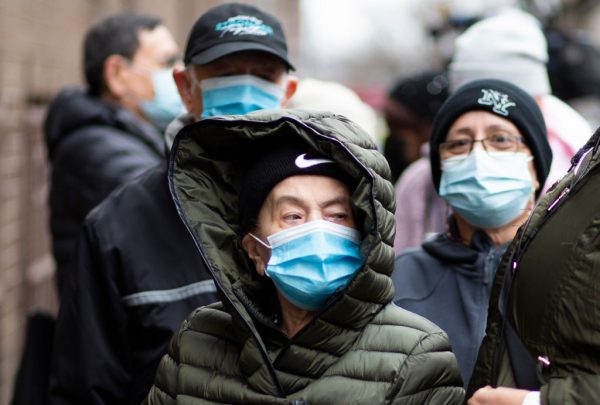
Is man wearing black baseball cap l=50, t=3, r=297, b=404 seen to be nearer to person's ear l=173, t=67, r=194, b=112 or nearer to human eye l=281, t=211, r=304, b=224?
person's ear l=173, t=67, r=194, b=112

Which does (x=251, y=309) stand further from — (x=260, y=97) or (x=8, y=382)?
(x=8, y=382)

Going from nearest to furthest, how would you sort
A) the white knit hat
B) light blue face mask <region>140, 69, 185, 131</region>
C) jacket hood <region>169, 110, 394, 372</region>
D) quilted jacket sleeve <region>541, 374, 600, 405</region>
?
1. quilted jacket sleeve <region>541, 374, 600, 405</region>
2. jacket hood <region>169, 110, 394, 372</region>
3. the white knit hat
4. light blue face mask <region>140, 69, 185, 131</region>

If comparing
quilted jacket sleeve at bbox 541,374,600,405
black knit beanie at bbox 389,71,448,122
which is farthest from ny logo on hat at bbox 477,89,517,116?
black knit beanie at bbox 389,71,448,122

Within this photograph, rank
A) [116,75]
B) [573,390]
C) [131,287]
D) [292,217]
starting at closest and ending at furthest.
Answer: [573,390] → [292,217] → [131,287] → [116,75]

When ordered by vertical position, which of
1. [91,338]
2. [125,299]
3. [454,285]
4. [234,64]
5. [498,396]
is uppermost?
[234,64]

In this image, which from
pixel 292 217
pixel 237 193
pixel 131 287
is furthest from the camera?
pixel 131 287

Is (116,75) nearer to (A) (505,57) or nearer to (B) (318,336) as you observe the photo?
(A) (505,57)

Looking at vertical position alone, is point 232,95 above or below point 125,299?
above

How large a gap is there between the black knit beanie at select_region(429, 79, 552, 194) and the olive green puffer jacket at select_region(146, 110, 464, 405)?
895 millimetres

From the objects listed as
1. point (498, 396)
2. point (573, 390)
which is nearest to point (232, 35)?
point (498, 396)

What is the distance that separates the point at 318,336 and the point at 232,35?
4.98 feet

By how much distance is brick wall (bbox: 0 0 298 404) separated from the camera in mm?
7000

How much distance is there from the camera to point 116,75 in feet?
18.8

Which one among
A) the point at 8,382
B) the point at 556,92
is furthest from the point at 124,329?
the point at 556,92
